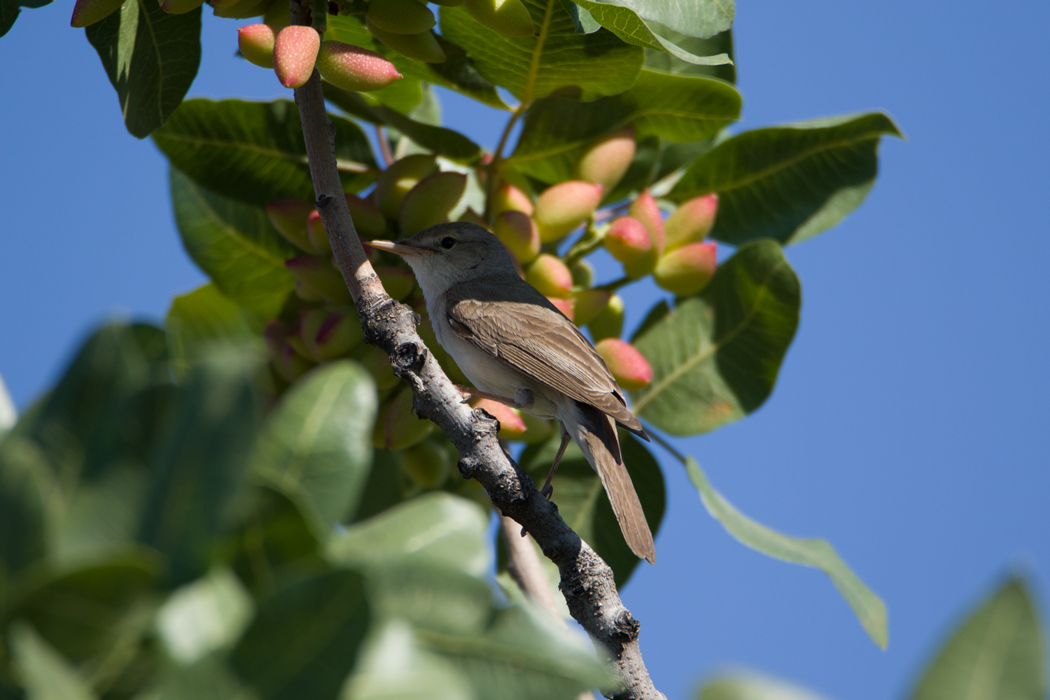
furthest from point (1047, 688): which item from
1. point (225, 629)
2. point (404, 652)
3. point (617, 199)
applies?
point (617, 199)

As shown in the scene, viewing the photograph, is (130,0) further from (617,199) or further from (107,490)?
(107,490)

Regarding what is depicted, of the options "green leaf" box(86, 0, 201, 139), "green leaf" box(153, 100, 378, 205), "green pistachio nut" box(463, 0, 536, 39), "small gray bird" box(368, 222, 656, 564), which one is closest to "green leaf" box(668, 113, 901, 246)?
"small gray bird" box(368, 222, 656, 564)

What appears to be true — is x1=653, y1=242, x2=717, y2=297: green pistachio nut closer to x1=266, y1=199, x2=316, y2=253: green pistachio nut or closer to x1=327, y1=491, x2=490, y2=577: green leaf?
x1=266, y1=199, x2=316, y2=253: green pistachio nut

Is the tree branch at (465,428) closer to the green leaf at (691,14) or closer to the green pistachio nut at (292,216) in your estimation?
the green pistachio nut at (292,216)

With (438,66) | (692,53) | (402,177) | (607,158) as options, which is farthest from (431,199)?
(692,53)

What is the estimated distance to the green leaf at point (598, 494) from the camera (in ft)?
7.32

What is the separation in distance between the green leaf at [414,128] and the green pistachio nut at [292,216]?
0.34 m

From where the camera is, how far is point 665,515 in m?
2.34

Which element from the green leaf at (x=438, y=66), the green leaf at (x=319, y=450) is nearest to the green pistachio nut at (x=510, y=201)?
the green leaf at (x=438, y=66)

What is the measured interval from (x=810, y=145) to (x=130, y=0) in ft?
5.95

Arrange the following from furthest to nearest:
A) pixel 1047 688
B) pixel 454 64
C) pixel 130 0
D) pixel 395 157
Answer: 1. pixel 395 157
2. pixel 454 64
3. pixel 130 0
4. pixel 1047 688

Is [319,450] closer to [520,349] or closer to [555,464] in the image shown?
[555,464]

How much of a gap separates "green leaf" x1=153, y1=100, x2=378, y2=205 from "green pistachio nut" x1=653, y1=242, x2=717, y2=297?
0.86 metres

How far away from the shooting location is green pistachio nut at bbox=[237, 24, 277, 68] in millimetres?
1576
